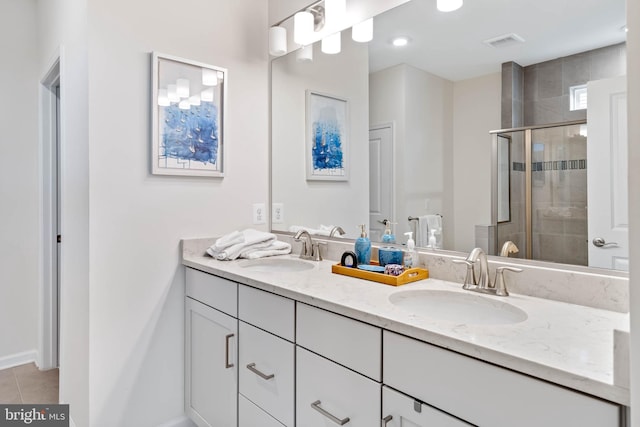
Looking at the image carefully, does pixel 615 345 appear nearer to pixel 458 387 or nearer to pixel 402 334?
pixel 458 387

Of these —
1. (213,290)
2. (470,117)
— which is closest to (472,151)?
(470,117)

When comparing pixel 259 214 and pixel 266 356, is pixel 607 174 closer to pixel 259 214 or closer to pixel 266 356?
pixel 266 356

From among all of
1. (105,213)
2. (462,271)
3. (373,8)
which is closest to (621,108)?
(462,271)

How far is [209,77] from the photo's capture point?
6.44 ft

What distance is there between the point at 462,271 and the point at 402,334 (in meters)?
0.56

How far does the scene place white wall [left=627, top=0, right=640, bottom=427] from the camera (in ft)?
2.01

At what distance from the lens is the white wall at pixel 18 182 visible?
8.56 feet

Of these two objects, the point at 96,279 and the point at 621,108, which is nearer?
the point at 621,108

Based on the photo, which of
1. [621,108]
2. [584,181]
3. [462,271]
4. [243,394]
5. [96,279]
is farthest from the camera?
[96,279]

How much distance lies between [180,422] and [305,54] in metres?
2.03

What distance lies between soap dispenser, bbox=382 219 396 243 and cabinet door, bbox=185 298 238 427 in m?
0.73

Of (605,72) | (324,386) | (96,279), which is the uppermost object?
(605,72)

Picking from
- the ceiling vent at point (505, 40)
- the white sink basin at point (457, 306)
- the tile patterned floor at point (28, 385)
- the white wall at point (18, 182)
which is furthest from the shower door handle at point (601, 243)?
the white wall at point (18, 182)

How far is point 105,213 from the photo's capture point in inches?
65.6
